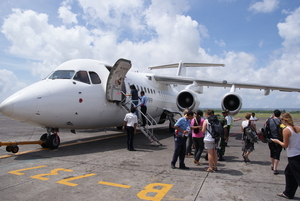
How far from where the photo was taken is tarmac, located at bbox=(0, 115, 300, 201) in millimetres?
4082

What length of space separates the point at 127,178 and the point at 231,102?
10515 mm

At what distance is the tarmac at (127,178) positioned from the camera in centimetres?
408

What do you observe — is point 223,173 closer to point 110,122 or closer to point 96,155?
point 96,155

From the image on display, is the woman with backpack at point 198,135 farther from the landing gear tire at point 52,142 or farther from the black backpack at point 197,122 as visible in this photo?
the landing gear tire at point 52,142

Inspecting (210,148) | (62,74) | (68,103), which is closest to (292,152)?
(210,148)

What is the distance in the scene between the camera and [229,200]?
390 cm

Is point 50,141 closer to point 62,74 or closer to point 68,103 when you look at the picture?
point 68,103

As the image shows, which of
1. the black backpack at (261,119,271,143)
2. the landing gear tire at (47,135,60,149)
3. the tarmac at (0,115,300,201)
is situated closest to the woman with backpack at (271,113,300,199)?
the tarmac at (0,115,300,201)

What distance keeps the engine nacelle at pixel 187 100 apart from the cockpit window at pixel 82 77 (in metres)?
6.24

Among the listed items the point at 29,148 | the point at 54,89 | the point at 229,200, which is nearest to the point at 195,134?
the point at 229,200

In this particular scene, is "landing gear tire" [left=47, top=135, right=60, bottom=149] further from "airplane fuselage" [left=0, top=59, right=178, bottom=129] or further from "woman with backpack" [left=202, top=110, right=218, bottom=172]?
"woman with backpack" [left=202, top=110, right=218, bottom=172]

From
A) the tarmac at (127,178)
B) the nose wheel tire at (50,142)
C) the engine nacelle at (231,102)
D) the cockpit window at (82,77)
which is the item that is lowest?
the tarmac at (127,178)

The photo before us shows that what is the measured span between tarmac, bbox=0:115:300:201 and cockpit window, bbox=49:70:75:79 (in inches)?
103

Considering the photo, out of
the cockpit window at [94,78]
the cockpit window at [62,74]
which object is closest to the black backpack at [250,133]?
the cockpit window at [94,78]
